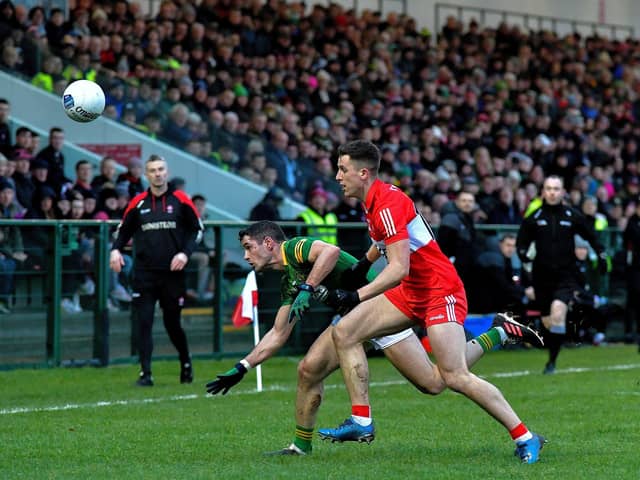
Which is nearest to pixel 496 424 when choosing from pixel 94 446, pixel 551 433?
pixel 551 433

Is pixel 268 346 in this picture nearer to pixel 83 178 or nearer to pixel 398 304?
pixel 398 304

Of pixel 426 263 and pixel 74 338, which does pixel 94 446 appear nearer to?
pixel 426 263

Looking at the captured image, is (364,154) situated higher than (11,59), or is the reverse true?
(11,59)

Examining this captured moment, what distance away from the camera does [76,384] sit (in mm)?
14281

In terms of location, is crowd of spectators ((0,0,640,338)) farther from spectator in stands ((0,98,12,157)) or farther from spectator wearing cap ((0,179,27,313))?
spectator wearing cap ((0,179,27,313))

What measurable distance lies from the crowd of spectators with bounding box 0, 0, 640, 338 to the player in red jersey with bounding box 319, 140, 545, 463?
926cm

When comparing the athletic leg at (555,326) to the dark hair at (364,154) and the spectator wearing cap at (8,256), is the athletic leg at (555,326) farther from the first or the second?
the dark hair at (364,154)

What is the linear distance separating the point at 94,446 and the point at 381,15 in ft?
75.7

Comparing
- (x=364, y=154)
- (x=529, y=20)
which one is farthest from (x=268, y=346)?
(x=529, y=20)

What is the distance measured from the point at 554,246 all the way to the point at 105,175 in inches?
233

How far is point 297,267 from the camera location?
9.06 m

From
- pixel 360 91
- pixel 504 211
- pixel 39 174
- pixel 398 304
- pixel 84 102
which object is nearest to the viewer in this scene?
pixel 398 304

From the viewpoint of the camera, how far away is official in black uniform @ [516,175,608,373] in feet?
52.0

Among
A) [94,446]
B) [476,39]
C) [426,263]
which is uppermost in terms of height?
[476,39]
